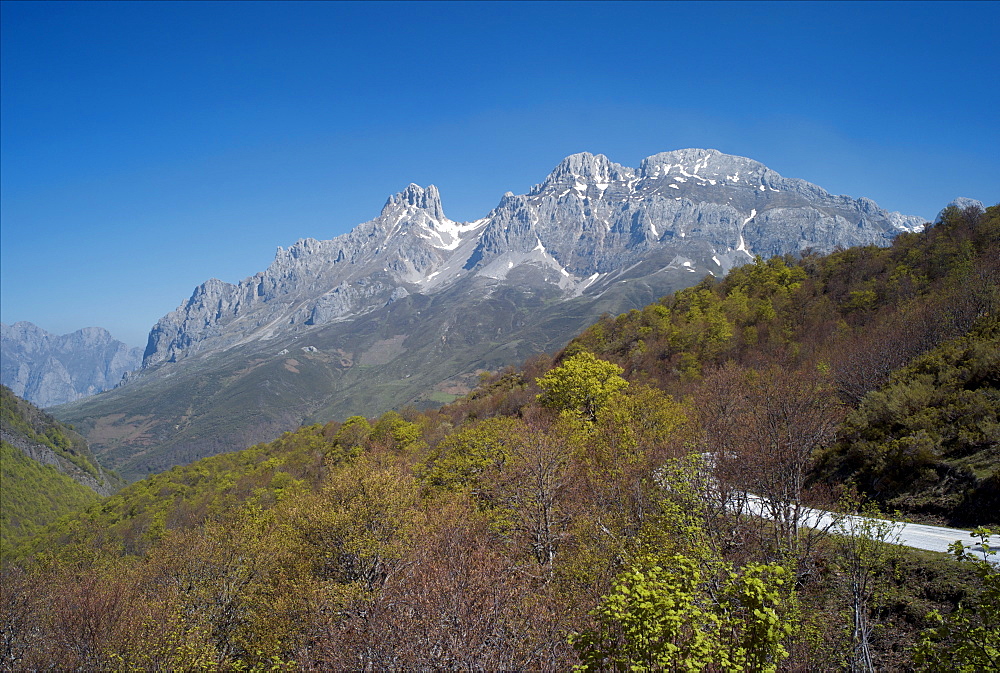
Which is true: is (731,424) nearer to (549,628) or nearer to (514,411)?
(549,628)

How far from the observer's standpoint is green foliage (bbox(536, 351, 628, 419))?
50.1 meters

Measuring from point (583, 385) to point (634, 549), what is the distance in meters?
29.9

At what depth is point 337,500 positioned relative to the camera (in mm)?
32656

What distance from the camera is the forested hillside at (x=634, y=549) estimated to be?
1263cm

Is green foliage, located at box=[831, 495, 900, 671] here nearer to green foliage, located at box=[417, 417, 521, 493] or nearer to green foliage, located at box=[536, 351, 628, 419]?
green foliage, located at box=[417, 417, 521, 493]

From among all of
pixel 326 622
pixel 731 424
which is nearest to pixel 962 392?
pixel 731 424

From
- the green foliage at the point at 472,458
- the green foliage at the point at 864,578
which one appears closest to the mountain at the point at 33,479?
the green foliage at the point at 472,458

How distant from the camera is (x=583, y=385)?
50500mm

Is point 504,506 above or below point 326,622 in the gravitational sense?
above

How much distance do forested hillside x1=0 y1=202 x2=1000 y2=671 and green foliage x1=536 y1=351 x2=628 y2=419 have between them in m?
0.26

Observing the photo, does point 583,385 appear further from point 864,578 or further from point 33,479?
point 33,479

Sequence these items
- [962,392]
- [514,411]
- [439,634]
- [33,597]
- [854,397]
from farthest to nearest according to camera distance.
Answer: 1. [514,411]
2. [854,397]
3. [33,597]
4. [962,392]
5. [439,634]

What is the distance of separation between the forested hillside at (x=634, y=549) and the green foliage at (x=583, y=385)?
0.26 m

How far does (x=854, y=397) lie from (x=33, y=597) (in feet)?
210
